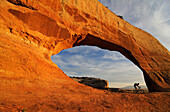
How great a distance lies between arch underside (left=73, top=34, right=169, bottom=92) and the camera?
29.4ft

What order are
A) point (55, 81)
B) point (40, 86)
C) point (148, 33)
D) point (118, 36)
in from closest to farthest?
1. point (40, 86)
2. point (55, 81)
3. point (118, 36)
4. point (148, 33)

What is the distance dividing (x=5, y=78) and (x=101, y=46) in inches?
347

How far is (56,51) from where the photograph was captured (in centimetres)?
737

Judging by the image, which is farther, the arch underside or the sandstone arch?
the arch underside

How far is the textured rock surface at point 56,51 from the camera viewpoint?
9.89 feet

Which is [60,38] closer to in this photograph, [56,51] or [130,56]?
[56,51]

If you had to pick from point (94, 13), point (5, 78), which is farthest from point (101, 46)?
point (5, 78)

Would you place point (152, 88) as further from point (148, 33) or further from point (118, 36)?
point (148, 33)

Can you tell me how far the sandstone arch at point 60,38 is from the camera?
3.83 meters

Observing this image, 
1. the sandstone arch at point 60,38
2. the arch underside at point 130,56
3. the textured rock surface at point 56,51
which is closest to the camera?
the textured rock surface at point 56,51

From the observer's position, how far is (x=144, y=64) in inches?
412

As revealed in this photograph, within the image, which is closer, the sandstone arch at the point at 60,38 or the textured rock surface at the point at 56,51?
the textured rock surface at the point at 56,51

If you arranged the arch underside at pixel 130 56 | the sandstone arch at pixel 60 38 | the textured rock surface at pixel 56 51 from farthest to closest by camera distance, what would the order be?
the arch underside at pixel 130 56
the sandstone arch at pixel 60 38
the textured rock surface at pixel 56 51

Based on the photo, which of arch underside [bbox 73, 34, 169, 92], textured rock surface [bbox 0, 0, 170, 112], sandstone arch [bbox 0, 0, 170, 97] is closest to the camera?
textured rock surface [bbox 0, 0, 170, 112]
